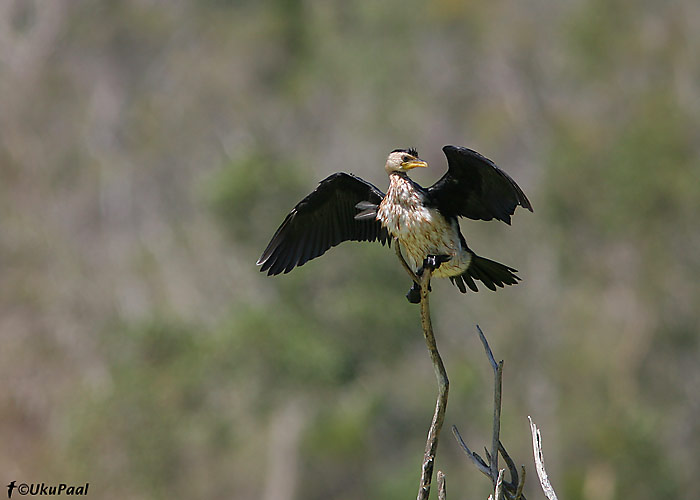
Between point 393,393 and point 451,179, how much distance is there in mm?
26087

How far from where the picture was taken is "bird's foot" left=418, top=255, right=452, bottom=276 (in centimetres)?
624

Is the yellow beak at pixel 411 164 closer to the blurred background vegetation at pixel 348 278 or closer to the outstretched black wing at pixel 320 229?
the outstretched black wing at pixel 320 229

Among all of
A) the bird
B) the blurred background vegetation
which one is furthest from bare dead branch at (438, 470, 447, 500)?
the blurred background vegetation

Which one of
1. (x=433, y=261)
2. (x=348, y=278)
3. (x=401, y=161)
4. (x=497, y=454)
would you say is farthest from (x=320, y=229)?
(x=348, y=278)

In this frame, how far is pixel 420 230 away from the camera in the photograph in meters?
6.45

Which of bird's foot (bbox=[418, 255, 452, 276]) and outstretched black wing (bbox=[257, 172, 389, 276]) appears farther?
outstretched black wing (bbox=[257, 172, 389, 276])

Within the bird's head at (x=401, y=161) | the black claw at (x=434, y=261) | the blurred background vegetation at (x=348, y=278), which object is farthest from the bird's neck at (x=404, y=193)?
the blurred background vegetation at (x=348, y=278)

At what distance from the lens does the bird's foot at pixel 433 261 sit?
6.24 m

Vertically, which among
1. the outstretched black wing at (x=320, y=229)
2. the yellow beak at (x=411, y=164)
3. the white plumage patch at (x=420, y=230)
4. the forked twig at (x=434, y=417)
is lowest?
the forked twig at (x=434, y=417)

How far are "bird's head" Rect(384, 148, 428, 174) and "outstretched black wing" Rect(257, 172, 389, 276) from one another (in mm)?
416

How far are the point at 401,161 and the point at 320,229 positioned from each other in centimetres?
81

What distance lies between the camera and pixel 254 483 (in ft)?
106

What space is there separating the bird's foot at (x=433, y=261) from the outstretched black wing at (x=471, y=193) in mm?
440

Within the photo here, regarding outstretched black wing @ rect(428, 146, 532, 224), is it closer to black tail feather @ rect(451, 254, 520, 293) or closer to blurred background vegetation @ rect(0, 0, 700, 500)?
black tail feather @ rect(451, 254, 520, 293)
